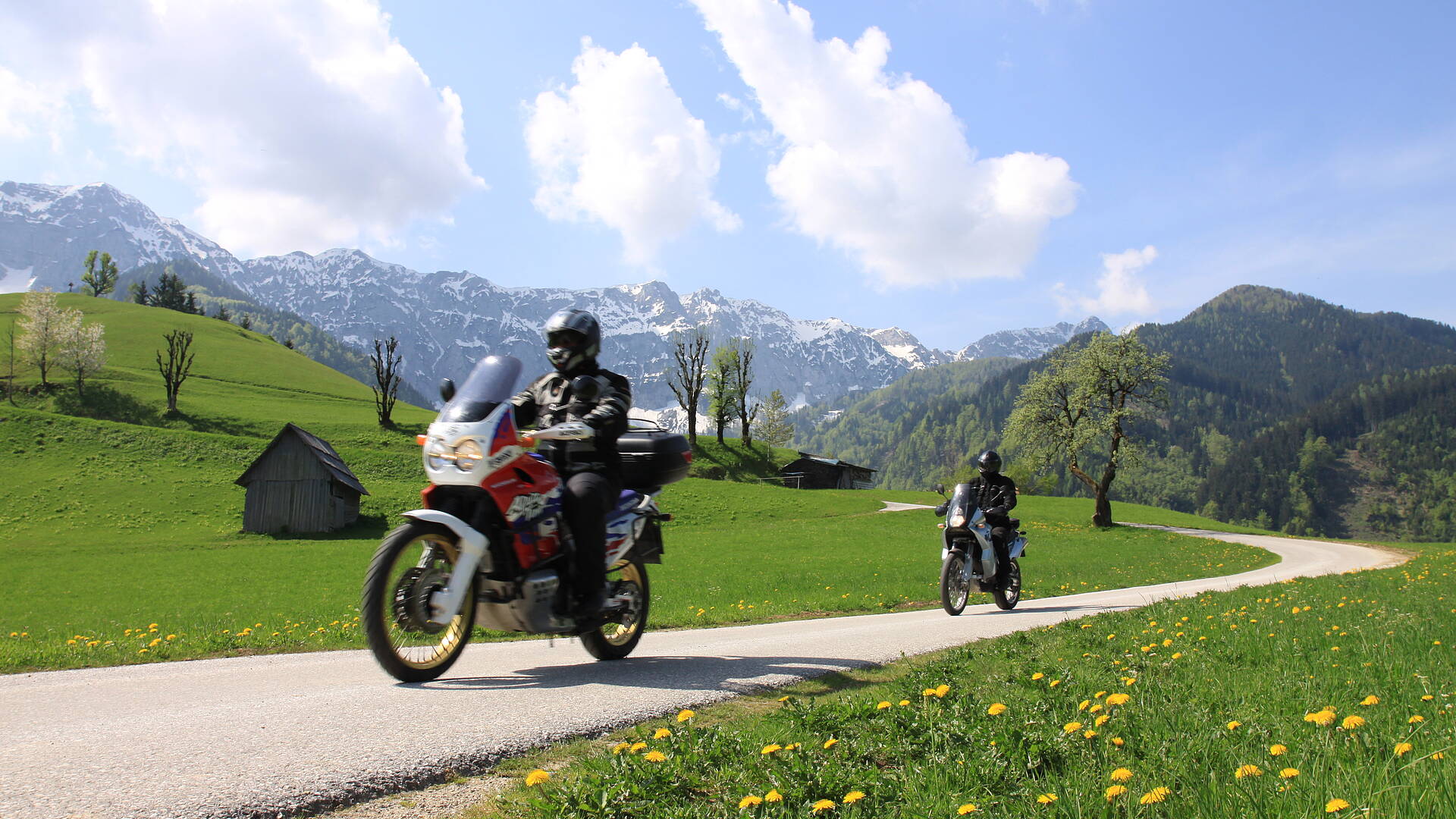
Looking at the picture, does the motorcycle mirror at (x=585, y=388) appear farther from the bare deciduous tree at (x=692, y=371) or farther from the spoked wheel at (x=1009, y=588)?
the bare deciduous tree at (x=692, y=371)

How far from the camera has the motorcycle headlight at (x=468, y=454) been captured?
16.3ft

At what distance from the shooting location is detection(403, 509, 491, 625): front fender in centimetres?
485

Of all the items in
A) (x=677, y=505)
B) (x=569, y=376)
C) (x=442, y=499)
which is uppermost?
(x=569, y=376)

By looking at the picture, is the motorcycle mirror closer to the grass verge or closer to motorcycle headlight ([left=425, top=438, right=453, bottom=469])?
motorcycle headlight ([left=425, top=438, right=453, bottom=469])

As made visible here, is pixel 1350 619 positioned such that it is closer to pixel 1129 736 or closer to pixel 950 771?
pixel 1129 736

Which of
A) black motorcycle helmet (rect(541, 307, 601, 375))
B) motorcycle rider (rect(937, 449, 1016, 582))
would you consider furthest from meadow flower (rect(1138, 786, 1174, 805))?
motorcycle rider (rect(937, 449, 1016, 582))

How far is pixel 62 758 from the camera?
10.1ft

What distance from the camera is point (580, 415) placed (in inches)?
229

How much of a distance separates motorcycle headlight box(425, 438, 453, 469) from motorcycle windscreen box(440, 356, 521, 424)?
6.3 inches

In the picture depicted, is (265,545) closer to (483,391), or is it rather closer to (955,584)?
(955,584)

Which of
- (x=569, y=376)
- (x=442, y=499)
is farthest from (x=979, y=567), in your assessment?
(x=442, y=499)

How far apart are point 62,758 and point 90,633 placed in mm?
10704

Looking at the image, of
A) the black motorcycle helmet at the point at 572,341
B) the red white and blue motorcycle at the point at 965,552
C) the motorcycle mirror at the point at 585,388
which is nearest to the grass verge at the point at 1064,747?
the motorcycle mirror at the point at 585,388

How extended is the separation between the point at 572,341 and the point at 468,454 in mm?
1427
